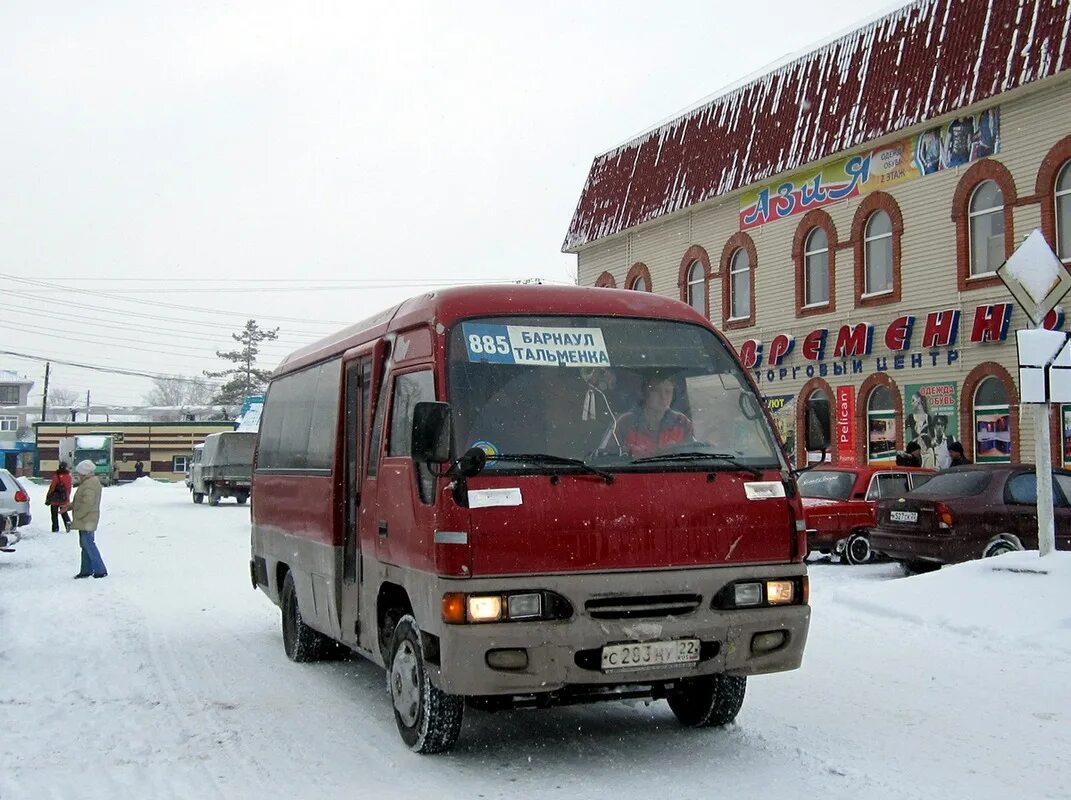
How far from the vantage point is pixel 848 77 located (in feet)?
83.7

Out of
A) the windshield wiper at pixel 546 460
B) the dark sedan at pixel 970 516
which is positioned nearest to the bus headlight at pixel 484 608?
the windshield wiper at pixel 546 460

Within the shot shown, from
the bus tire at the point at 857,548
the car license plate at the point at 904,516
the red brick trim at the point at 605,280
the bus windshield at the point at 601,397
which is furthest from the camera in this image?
the red brick trim at the point at 605,280

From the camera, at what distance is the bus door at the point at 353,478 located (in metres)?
7.86

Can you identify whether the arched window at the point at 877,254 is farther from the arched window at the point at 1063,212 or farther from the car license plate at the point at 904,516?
the car license plate at the point at 904,516

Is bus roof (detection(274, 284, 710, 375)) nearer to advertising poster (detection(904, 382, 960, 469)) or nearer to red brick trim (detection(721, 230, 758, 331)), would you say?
advertising poster (detection(904, 382, 960, 469))

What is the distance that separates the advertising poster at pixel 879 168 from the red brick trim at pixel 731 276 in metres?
0.38

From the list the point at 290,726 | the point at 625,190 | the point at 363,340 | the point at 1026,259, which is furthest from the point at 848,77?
the point at 290,726

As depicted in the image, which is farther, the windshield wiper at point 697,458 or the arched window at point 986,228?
the arched window at point 986,228

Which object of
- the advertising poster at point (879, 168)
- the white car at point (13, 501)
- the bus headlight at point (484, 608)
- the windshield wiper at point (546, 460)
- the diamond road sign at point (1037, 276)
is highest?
the advertising poster at point (879, 168)

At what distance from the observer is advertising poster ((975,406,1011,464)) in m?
22.0

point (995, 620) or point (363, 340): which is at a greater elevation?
point (363, 340)

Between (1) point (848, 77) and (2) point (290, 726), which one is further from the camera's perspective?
(1) point (848, 77)

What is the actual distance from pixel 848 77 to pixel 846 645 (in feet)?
59.5

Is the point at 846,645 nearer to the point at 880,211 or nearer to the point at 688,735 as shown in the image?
the point at 688,735
